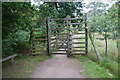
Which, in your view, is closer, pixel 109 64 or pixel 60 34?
pixel 109 64

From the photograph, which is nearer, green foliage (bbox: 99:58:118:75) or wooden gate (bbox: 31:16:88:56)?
green foliage (bbox: 99:58:118:75)

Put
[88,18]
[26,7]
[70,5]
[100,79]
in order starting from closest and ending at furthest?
[100,79] → [26,7] → [88,18] → [70,5]

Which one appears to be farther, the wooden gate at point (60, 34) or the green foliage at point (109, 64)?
the wooden gate at point (60, 34)

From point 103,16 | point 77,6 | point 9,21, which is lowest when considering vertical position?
point 9,21

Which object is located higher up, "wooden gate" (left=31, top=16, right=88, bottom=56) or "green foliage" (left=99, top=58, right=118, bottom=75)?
"wooden gate" (left=31, top=16, right=88, bottom=56)

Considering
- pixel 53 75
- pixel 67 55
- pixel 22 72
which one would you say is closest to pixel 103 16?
pixel 67 55

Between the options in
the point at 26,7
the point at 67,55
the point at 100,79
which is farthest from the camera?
the point at 67,55

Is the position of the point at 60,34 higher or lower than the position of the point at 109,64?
higher

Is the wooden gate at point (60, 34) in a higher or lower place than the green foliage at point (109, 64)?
higher

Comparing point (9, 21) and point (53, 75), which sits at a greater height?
point (9, 21)

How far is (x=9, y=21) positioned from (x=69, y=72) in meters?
2.95

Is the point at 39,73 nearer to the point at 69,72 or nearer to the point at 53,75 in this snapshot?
the point at 53,75

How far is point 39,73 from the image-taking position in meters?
3.85

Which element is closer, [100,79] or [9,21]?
[100,79]
